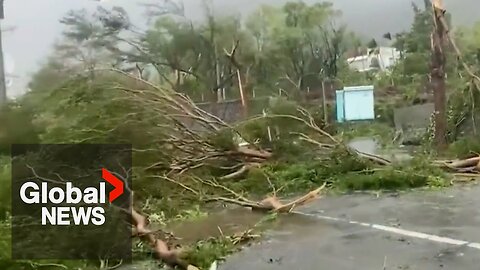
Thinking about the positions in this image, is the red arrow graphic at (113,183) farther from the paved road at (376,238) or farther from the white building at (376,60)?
the white building at (376,60)

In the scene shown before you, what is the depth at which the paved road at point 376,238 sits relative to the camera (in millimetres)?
2205

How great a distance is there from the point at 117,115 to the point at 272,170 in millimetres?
1179

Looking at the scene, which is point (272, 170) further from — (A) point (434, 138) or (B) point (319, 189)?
(A) point (434, 138)

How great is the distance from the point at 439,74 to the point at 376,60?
2.33 feet

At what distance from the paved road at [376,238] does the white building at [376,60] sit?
903 mm

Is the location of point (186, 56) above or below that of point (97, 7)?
below

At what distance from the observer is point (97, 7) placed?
2.97m

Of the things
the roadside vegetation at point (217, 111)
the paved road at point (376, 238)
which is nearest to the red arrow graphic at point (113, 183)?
the roadside vegetation at point (217, 111)

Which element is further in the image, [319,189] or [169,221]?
[319,189]

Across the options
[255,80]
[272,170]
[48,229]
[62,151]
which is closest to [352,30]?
[255,80]

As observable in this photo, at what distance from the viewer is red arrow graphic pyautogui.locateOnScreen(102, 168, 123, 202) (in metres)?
2.49

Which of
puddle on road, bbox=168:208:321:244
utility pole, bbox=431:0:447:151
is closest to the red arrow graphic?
puddle on road, bbox=168:208:321:244

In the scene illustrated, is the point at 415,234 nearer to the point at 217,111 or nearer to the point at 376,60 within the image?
the point at 217,111

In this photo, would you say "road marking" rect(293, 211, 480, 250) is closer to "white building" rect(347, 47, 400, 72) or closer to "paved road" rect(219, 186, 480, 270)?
"paved road" rect(219, 186, 480, 270)
